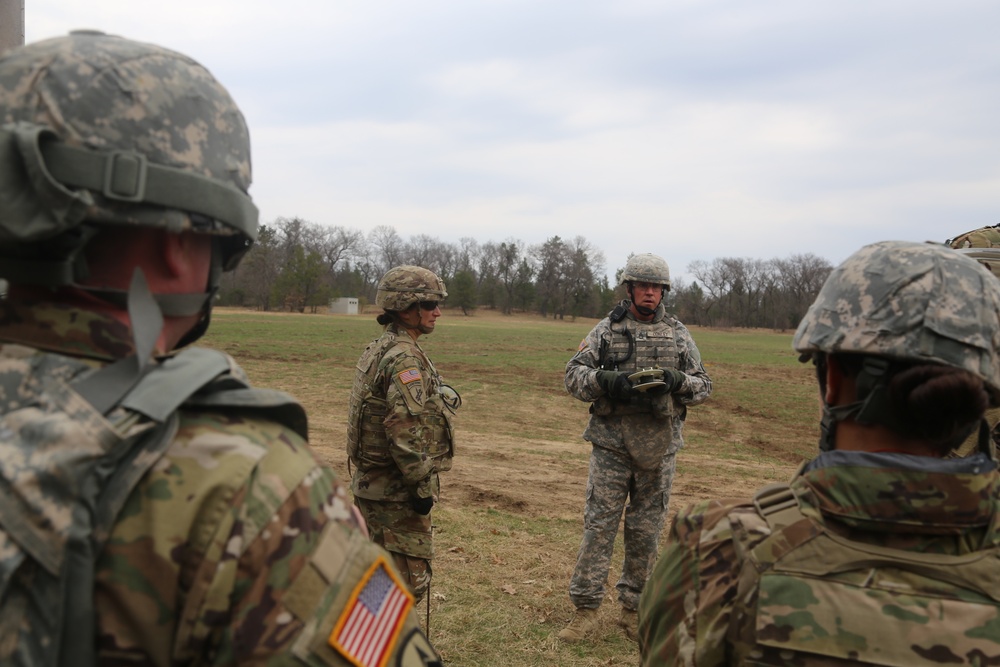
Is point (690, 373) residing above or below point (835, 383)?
below

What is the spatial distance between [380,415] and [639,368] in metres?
2.20

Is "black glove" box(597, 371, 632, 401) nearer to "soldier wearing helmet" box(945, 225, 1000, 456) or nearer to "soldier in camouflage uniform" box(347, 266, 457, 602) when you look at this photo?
"soldier in camouflage uniform" box(347, 266, 457, 602)

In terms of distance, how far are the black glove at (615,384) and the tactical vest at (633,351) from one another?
13cm

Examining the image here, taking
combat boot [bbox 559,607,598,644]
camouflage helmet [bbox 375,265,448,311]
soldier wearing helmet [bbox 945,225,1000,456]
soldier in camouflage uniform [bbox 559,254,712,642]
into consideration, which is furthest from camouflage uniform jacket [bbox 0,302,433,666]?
soldier in camouflage uniform [bbox 559,254,712,642]

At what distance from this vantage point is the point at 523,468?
10.6 metres

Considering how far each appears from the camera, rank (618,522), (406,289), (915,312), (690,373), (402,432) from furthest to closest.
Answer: (690,373) < (618,522) < (406,289) < (402,432) < (915,312)

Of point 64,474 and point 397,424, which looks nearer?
point 64,474

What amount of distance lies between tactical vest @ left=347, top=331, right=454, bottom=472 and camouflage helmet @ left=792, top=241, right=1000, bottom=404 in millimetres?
3309

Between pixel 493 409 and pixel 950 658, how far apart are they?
14.6 meters

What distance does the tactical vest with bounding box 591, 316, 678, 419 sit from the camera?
235 inches

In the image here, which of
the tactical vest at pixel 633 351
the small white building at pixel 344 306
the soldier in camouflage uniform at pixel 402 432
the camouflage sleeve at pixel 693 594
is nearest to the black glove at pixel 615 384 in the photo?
the tactical vest at pixel 633 351

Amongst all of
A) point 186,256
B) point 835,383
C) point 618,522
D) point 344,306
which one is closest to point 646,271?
point 618,522

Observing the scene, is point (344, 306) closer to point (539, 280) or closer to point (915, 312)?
point (539, 280)

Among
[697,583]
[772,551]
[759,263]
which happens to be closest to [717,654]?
[697,583]
